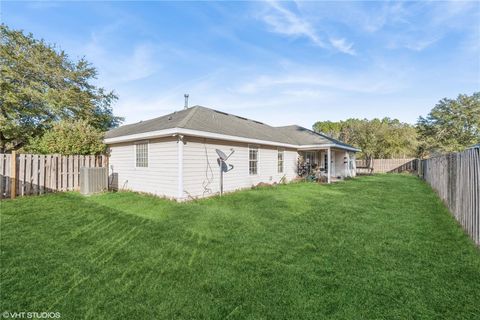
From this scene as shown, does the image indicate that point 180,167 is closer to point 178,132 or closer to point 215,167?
point 178,132

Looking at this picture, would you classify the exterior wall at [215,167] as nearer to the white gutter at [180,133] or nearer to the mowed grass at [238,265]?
the white gutter at [180,133]

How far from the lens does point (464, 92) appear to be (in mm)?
33000

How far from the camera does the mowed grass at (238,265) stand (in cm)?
260

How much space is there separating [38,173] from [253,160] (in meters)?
8.93

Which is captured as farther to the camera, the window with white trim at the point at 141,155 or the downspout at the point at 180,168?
the window with white trim at the point at 141,155

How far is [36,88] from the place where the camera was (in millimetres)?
17219

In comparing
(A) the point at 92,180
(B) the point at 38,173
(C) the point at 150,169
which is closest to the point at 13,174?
(B) the point at 38,173

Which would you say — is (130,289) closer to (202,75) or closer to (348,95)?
(202,75)

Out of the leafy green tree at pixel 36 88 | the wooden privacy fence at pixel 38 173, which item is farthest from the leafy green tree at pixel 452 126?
the leafy green tree at pixel 36 88

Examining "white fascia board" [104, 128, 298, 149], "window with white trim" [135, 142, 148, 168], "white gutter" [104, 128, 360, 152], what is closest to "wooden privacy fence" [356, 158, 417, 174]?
"white gutter" [104, 128, 360, 152]

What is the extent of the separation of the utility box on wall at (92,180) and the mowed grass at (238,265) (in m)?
2.99

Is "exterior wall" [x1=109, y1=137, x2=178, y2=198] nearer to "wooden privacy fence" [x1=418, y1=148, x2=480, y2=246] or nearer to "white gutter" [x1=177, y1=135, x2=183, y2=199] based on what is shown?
"white gutter" [x1=177, y1=135, x2=183, y2=199]

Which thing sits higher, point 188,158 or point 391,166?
point 188,158

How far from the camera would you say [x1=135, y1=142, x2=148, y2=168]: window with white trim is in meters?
10.2
